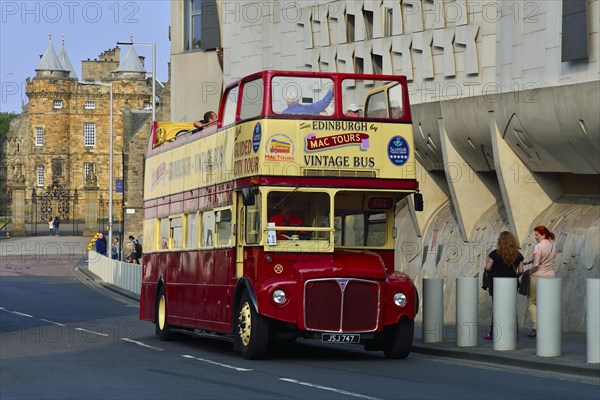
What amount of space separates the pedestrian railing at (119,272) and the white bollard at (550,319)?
1155 inches

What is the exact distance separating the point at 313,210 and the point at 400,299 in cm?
176

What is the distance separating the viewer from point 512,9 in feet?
94.1

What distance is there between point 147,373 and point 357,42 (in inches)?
823

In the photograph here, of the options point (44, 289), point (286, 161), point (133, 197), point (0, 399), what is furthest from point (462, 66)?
point (133, 197)

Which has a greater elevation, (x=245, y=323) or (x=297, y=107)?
(x=297, y=107)

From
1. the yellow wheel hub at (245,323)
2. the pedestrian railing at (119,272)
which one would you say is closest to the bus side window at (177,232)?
the yellow wheel hub at (245,323)

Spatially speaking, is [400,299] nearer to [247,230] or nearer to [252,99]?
[247,230]

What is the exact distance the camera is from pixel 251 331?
64.0 ft

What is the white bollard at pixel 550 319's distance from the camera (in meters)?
19.1

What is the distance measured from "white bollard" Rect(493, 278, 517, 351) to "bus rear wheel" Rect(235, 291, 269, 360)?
11.5 ft

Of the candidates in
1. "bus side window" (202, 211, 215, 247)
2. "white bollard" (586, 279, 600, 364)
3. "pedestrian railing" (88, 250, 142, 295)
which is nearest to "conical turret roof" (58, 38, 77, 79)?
"pedestrian railing" (88, 250, 142, 295)

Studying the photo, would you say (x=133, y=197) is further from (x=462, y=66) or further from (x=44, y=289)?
(x=462, y=66)

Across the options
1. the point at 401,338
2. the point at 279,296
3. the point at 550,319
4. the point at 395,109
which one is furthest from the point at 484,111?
the point at 279,296

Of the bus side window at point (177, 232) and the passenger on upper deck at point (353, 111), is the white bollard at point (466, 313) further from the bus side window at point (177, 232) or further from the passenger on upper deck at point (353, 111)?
the bus side window at point (177, 232)
